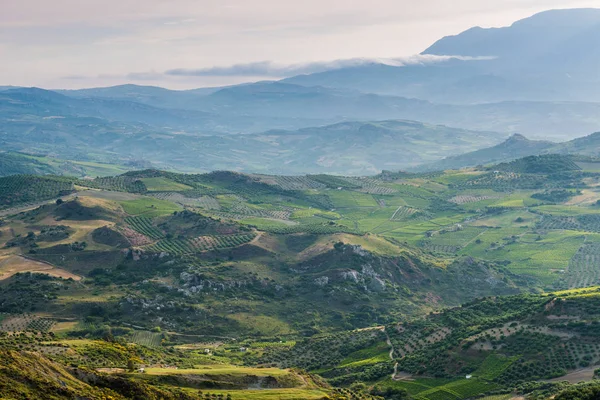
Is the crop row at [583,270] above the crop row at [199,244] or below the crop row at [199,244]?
below


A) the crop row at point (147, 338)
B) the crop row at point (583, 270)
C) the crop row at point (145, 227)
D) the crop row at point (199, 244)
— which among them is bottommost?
the crop row at point (583, 270)

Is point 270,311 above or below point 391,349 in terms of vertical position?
below

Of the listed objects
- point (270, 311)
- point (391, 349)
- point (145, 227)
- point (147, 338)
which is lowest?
point (270, 311)

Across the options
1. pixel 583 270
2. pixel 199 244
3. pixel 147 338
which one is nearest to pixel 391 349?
pixel 147 338

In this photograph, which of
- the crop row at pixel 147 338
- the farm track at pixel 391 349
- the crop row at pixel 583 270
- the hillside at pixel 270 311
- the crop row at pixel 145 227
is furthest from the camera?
the crop row at pixel 145 227

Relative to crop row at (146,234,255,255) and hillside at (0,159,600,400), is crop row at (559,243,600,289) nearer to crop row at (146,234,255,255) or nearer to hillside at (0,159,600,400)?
hillside at (0,159,600,400)

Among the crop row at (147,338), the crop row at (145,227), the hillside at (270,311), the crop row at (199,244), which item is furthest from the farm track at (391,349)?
the crop row at (145,227)

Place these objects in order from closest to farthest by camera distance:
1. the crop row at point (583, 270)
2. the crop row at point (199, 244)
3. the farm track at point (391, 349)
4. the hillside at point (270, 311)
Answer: the hillside at point (270, 311), the farm track at point (391, 349), the crop row at point (583, 270), the crop row at point (199, 244)

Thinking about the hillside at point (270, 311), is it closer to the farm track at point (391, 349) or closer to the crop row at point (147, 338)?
the farm track at point (391, 349)

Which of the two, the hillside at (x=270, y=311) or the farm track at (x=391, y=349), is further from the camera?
the farm track at (x=391, y=349)

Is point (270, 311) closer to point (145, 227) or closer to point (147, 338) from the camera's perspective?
point (147, 338)

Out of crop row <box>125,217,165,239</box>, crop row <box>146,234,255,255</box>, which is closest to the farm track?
crop row <box>146,234,255,255</box>

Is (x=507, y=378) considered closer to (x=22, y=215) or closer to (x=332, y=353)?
(x=332, y=353)

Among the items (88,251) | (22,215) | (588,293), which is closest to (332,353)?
(588,293)
